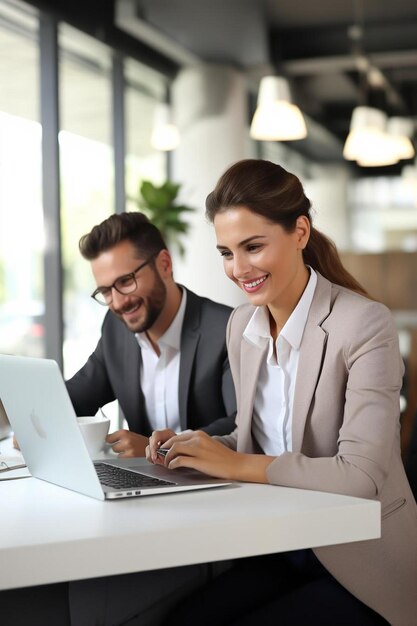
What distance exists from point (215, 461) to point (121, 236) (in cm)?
110

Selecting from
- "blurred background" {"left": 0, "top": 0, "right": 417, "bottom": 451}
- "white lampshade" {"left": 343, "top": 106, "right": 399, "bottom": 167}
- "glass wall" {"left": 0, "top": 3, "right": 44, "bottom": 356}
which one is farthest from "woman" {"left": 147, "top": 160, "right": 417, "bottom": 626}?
"white lampshade" {"left": 343, "top": 106, "right": 399, "bottom": 167}

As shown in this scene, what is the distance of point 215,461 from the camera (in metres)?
1.79

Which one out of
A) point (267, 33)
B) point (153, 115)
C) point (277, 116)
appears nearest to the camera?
point (277, 116)

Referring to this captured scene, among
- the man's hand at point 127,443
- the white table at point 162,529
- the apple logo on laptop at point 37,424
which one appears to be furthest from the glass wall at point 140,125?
the white table at point 162,529

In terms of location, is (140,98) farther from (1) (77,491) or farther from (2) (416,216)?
(1) (77,491)

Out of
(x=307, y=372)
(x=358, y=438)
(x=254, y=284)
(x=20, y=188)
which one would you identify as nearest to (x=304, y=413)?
(x=307, y=372)

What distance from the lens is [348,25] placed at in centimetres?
839

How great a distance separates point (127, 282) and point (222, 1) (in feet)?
16.1

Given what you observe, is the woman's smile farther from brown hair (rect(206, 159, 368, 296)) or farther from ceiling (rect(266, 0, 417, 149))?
ceiling (rect(266, 0, 417, 149))

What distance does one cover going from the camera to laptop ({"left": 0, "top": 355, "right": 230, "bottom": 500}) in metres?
1.65

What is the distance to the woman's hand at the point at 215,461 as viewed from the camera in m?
1.79

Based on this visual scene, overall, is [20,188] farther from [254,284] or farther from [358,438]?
[358,438]

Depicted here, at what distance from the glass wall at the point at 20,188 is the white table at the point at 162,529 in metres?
4.29

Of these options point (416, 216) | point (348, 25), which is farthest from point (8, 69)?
point (416, 216)
